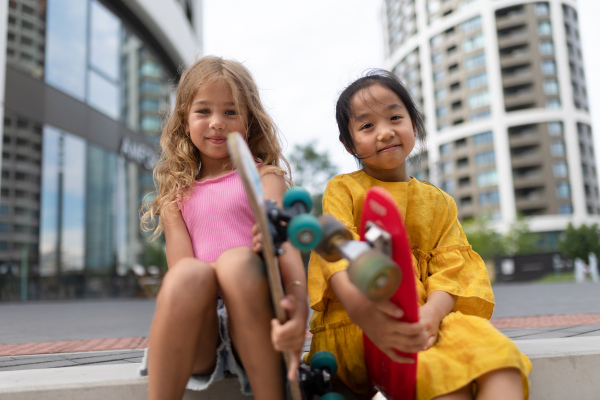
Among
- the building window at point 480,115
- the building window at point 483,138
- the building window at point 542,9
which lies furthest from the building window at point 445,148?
the building window at point 542,9

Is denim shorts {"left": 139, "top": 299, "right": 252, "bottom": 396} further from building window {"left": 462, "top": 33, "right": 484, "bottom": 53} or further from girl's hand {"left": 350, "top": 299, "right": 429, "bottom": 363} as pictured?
building window {"left": 462, "top": 33, "right": 484, "bottom": 53}

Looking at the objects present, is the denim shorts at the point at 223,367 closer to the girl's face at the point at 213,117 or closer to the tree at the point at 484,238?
the girl's face at the point at 213,117

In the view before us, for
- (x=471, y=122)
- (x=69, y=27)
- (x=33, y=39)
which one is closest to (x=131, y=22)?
(x=69, y=27)

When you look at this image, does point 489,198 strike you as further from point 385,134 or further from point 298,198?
point 298,198

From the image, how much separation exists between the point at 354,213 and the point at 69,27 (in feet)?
34.8

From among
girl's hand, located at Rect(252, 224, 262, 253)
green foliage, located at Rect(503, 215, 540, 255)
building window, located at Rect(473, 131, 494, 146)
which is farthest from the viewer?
building window, located at Rect(473, 131, 494, 146)

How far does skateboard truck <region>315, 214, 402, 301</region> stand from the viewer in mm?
907

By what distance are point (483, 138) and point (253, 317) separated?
160ft

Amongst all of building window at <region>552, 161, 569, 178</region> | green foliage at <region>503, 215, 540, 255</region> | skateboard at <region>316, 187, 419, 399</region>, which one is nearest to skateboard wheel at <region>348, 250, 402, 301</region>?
skateboard at <region>316, 187, 419, 399</region>

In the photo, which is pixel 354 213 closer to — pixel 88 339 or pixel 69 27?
pixel 88 339

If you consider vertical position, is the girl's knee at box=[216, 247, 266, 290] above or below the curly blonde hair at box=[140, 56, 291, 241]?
below

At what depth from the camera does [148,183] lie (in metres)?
13.9

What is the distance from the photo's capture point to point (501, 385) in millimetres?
1212

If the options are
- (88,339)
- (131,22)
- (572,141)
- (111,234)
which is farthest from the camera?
(572,141)
